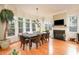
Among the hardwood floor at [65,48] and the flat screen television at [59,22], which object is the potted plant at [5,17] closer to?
the flat screen television at [59,22]

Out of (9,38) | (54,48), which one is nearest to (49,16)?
(54,48)

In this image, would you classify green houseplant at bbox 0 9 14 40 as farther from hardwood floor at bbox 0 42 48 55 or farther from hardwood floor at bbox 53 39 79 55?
hardwood floor at bbox 53 39 79 55

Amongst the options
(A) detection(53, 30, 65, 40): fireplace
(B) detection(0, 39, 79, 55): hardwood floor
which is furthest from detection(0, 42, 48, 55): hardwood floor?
(A) detection(53, 30, 65, 40): fireplace

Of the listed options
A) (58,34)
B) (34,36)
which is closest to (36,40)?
(34,36)

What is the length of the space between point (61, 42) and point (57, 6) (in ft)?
2.47

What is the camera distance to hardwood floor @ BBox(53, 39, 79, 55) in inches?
83.0

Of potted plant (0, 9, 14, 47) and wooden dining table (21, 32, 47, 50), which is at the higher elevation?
potted plant (0, 9, 14, 47)

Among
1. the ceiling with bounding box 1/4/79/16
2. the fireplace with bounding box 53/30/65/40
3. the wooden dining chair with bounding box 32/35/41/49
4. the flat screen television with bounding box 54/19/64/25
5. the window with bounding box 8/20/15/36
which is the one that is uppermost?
the ceiling with bounding box 1/4/79/16

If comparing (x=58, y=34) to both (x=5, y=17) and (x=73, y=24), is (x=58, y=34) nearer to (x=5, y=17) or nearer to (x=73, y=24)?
(x=73, y=24)

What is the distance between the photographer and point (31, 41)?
2.22 metres

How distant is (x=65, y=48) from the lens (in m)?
2.15

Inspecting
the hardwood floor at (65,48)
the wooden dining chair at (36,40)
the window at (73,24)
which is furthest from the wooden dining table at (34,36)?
the window at (73,24)

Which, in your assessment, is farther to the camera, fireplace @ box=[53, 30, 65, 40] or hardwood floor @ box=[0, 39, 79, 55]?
fireplace @ box=[53, 30, 65, 40]
